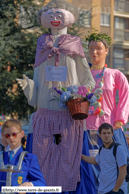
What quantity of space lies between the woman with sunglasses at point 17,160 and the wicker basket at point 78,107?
4.98 feet

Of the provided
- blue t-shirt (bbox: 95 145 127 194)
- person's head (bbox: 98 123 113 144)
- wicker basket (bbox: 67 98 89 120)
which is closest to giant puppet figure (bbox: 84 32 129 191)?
wicker basket (bbox: 67 98 89 120)

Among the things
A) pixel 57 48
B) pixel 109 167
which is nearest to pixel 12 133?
pixel 109 167

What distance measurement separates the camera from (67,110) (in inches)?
192

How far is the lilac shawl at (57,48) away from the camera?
16.3 ft

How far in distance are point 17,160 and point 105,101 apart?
2.82 m

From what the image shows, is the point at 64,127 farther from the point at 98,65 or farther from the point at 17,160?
the point at 17,160

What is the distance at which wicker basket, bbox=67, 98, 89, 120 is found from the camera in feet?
14.8

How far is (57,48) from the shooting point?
4980mm

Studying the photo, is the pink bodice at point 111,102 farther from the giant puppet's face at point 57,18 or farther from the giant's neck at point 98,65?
the giant puppet's face at point 57,18

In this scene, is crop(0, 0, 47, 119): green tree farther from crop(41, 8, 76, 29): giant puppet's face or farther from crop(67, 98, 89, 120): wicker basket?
crop(67, 98, 89, 120): wicker basket

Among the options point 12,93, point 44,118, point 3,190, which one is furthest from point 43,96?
point 12,93

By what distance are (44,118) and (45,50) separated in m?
0.83

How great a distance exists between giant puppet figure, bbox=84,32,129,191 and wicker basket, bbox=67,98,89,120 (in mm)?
913

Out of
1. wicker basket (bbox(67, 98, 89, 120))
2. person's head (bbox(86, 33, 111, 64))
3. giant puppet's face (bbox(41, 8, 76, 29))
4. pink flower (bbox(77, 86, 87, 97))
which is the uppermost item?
giant puppet's face (bbox(41, 8, 76, 29))
